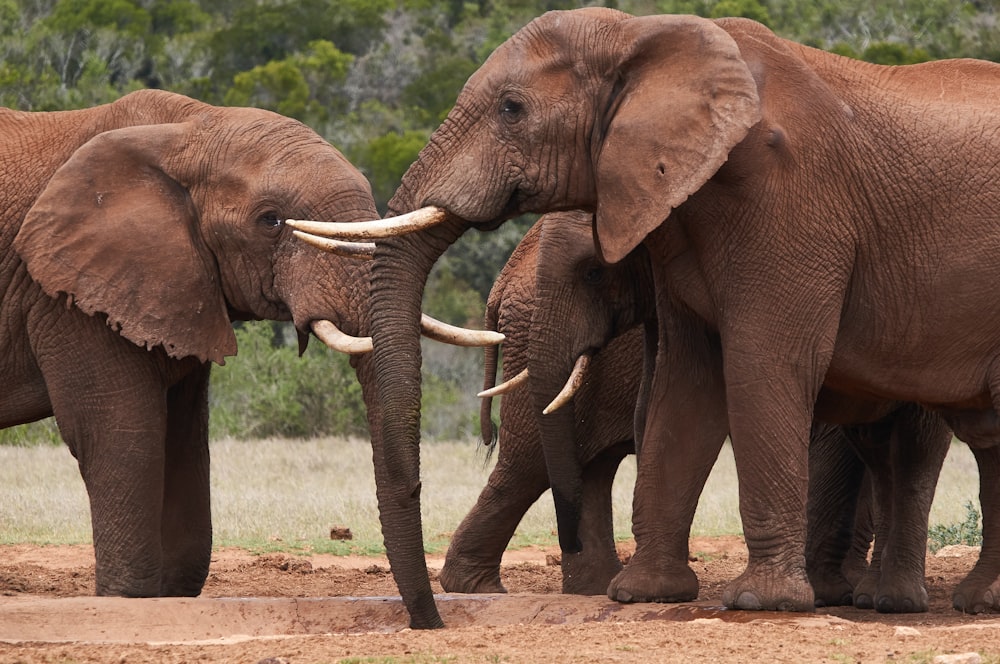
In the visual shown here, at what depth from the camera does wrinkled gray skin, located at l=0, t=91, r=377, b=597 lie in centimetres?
779

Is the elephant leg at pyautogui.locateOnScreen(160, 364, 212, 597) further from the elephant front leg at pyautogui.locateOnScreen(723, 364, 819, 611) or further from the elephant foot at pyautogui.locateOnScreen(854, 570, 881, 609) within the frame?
the elephant foot at pyautogui.locateOnScreen(854, 570, 881, 609)

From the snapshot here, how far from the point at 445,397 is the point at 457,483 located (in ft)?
14.3

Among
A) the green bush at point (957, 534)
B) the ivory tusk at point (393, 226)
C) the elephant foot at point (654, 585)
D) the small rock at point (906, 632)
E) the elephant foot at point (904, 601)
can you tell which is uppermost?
the ivory tusk at point (393, 226)

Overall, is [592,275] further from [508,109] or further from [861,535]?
[861,535]

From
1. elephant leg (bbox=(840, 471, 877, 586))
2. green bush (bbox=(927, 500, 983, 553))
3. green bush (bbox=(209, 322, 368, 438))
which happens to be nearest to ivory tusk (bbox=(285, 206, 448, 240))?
elephant leg (bbox=(840, 471, 877, 586))

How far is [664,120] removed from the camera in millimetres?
6652

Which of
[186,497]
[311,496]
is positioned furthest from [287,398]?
[186,497]

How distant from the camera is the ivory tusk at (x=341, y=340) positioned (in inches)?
286

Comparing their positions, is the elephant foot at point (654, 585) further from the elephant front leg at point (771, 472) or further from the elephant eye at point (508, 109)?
the elephant eye at point (508, 109)

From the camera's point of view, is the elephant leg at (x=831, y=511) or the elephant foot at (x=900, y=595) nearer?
the elephant foot at (x=900, y=595)

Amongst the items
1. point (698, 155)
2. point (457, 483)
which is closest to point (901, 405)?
point (698, 155)

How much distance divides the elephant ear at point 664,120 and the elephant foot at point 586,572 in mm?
2335

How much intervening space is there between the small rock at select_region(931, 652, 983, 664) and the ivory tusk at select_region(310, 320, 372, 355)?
2.54 meters

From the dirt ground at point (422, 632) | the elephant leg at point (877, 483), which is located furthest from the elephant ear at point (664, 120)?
the elephant leg at point (877, 483)
